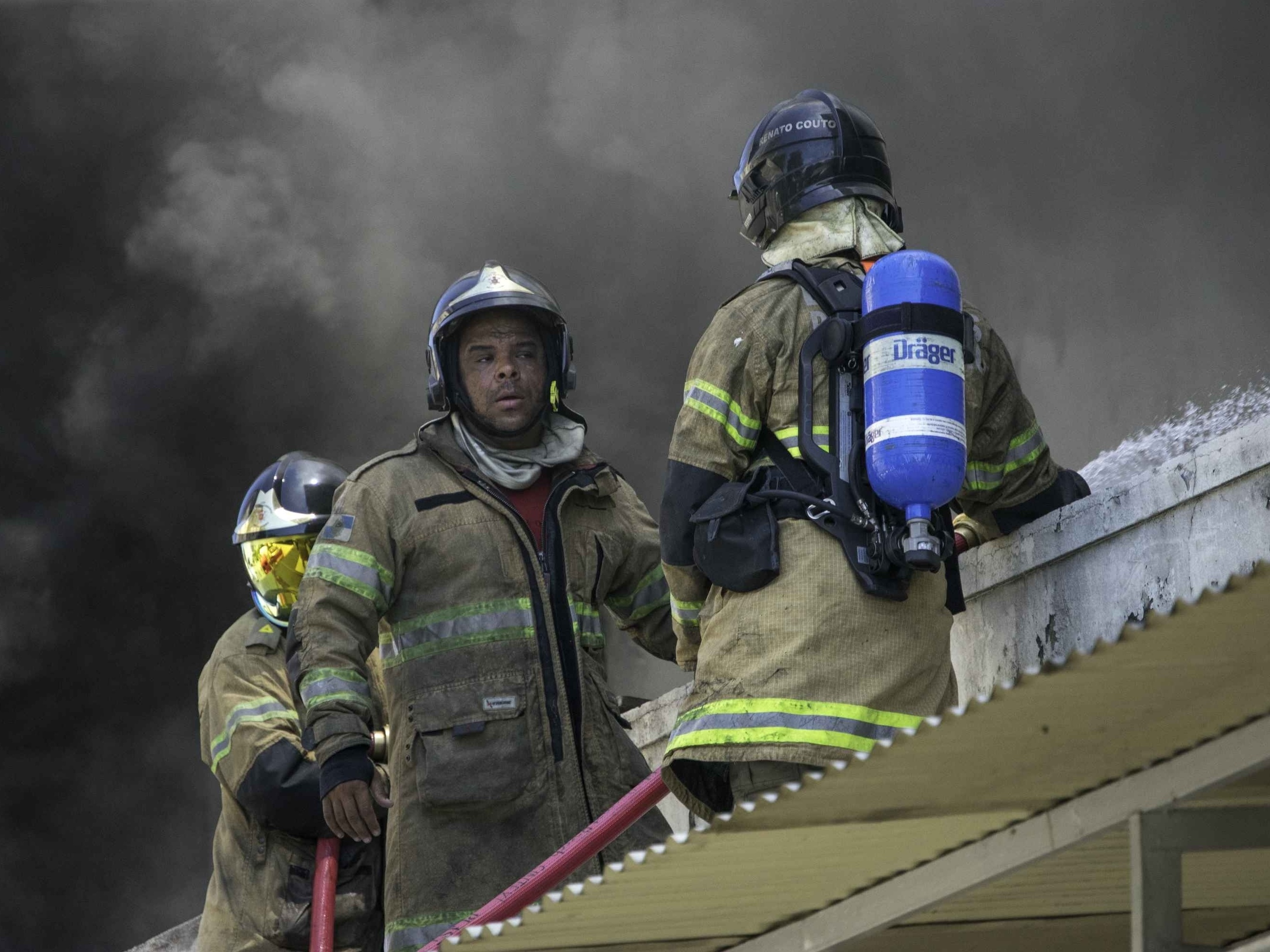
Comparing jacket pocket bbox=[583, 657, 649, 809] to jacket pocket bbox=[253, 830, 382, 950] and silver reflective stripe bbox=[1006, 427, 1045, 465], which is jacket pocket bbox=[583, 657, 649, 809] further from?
silver reflective stripe bbox=[1006, 427, 1045, 465]

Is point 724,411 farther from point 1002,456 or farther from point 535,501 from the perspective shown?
point 535,501

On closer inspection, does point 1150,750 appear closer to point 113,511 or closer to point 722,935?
point 722,935

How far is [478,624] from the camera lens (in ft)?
14.4

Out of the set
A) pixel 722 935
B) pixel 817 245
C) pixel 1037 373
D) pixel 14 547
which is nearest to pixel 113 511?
pixel 14 547

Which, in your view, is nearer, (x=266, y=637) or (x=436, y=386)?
(x=436, y=386)

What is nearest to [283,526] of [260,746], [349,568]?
[260,746]

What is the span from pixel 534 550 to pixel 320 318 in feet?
21.9

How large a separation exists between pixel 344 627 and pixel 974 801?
2.72m

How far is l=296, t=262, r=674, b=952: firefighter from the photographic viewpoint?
428cm

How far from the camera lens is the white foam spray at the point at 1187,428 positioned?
21.8 ft

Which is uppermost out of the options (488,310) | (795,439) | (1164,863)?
(488,310)

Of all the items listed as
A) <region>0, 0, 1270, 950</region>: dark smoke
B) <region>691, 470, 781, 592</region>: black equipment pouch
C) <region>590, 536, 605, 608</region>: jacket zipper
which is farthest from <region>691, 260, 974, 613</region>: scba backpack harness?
<region>0, 0, 1270, 950</region>: dark smoke

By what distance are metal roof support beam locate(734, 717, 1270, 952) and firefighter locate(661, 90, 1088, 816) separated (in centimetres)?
111

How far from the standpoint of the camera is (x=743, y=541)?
10.9ft
